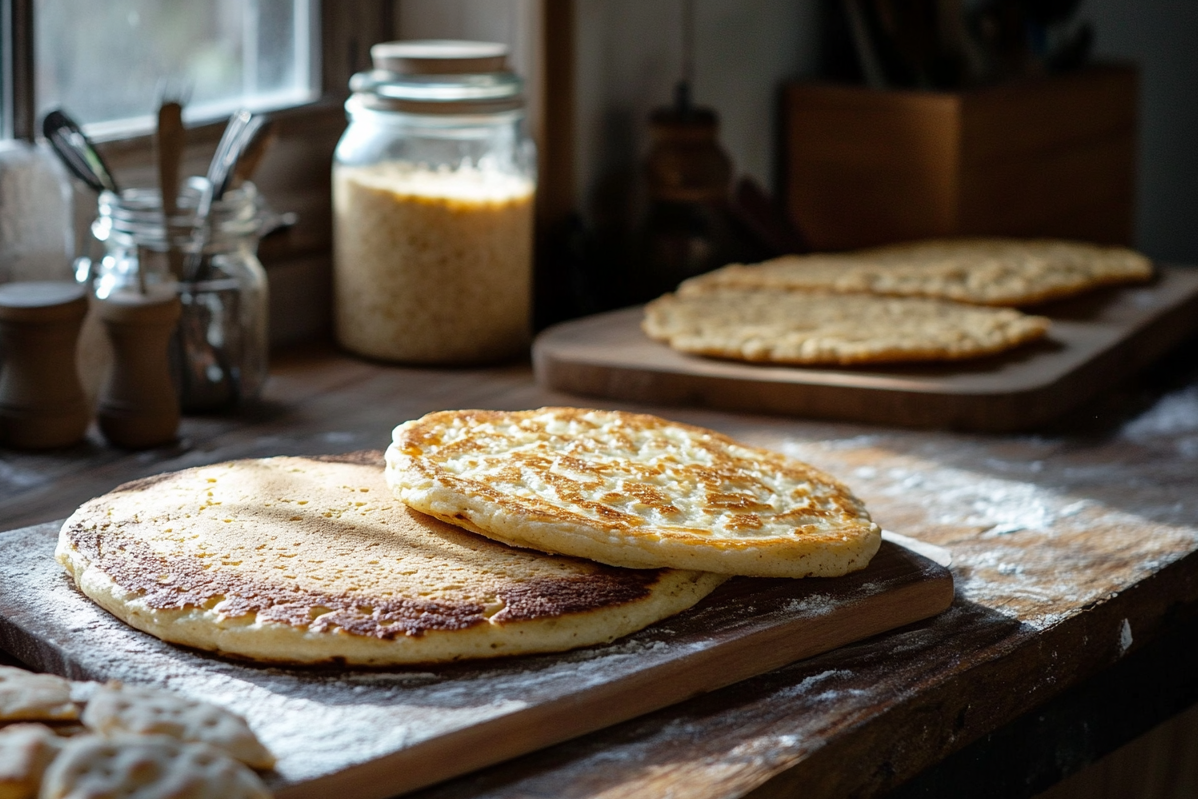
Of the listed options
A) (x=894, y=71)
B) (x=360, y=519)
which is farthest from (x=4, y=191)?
(x=894, y=71)

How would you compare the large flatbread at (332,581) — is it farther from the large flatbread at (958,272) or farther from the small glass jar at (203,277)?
the large flatbread at (958,272)

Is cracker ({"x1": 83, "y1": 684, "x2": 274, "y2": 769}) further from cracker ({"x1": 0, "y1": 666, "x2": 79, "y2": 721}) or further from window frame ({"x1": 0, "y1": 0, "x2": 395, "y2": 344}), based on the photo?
window frame ({"x1": 0, "y1": 0, "x2": 395, "y2": 344})

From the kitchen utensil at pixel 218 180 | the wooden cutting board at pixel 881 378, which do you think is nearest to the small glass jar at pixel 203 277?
the kitchen utensil at pixel 218 180

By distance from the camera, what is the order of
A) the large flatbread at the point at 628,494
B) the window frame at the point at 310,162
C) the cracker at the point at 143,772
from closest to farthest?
the cracker at the point at 143,772, the large flatbread at the point at 628,494, the window frame at the point at 310,162

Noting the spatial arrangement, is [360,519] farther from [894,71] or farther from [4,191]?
[894,71]

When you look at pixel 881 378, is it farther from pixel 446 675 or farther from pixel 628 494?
pixel 446 675

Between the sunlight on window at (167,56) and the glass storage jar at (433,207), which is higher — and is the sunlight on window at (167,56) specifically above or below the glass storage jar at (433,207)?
above
